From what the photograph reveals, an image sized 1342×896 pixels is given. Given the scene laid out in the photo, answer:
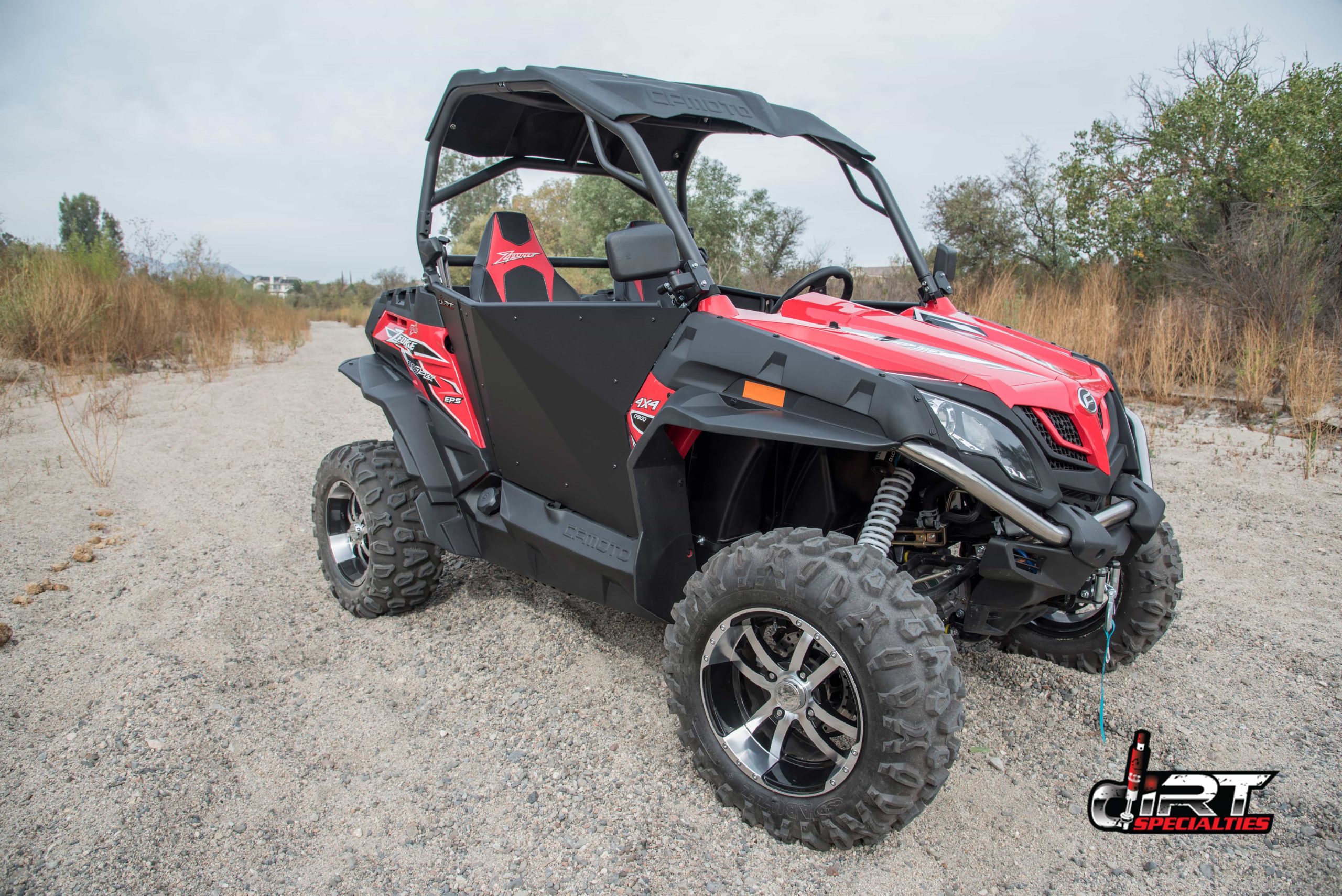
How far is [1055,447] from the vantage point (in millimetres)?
1986

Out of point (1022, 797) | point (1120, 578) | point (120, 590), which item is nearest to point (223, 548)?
point (120, 590)

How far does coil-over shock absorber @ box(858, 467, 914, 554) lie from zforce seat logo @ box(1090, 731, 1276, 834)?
905 millimetres

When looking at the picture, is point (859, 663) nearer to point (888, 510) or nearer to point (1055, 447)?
point (888, 510)

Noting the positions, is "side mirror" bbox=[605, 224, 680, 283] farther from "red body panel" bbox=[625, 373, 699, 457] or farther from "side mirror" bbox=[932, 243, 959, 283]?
"side mirror" bbox=[932, 243, 959, 283]

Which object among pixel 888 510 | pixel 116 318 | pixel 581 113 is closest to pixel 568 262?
pixel 581 113

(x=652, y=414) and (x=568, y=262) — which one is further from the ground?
(x=568, y=262)

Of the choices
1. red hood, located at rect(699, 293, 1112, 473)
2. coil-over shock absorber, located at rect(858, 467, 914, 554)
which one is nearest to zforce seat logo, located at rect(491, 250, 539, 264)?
red hood, located at rect(699, 293, 1112, 473)

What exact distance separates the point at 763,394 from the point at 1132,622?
1.61 metres

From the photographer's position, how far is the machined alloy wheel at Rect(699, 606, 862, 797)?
6.45 ft

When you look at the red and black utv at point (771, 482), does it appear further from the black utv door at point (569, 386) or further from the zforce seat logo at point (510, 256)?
the zforce seat logo at point (510, 256)

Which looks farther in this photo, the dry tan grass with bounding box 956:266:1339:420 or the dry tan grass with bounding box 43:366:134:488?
the dry tan grass with bounding box 956:266:1339:420

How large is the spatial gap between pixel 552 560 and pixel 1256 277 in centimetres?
715

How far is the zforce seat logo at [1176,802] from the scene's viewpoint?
83.0 inches

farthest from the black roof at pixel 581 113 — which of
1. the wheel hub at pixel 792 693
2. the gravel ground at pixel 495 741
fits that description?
the gravel ground at pixel 495 741
